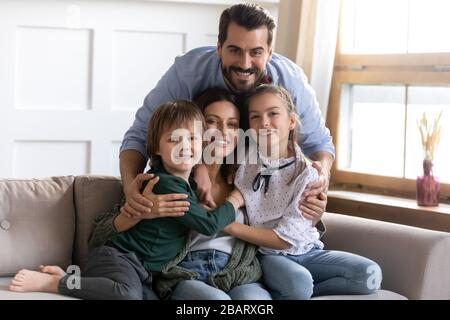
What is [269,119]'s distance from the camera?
2.29 m

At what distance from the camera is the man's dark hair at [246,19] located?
94.0 inches

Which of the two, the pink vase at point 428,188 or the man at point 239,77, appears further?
the pink vase at point 428,188

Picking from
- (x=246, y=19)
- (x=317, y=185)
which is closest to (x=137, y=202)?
(x=317, y=185)

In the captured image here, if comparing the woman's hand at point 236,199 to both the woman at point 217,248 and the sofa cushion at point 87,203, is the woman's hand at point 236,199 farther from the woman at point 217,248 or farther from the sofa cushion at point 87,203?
the sofa cushion at point 87,203

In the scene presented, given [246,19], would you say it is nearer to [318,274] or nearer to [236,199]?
[236,199]

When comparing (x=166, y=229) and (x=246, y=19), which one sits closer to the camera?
(x=166, y=229)

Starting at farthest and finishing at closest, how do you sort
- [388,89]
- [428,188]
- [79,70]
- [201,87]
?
[79,70], [388,89], [428,188], [201,87]

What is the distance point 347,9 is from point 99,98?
1043 millimetres

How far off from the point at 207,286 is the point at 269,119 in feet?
1.62

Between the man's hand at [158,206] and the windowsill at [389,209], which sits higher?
the man's hand at [158,206]

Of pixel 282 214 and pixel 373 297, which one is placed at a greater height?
pixel 282 214

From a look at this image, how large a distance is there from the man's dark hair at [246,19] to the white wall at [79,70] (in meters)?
1.06

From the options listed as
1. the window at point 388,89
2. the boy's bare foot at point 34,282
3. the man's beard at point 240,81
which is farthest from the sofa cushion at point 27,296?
the window at point 388,89
